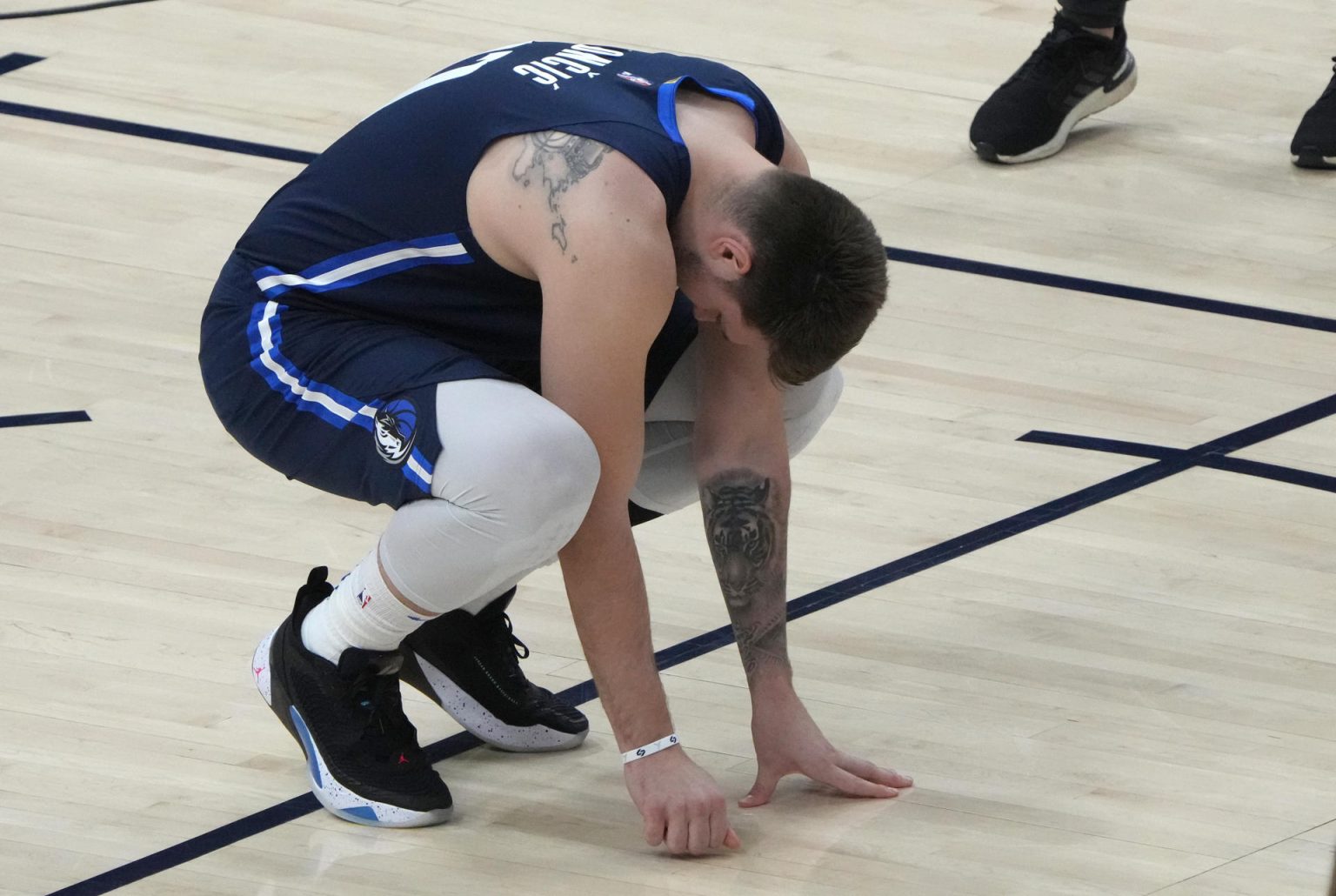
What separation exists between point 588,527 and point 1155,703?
0.74m

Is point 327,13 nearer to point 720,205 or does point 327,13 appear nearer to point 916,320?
point 916,320

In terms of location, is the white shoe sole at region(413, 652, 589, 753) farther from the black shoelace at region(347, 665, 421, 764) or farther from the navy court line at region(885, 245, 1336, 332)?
the navy court line at region(885, 245, 1336, 332)

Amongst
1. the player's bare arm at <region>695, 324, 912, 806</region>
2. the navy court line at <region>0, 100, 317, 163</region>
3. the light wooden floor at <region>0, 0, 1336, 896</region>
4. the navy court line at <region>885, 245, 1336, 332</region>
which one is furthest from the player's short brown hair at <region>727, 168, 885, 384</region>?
the navy court line at <region>0, 100, 317, 163</region>

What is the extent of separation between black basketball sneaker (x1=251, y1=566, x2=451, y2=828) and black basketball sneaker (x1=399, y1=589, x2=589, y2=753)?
106 mm

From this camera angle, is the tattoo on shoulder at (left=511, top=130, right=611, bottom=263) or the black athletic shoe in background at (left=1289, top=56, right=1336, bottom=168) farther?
the black athletic shoe in background at (left=1289, top=56, right=1336, bottom=168)

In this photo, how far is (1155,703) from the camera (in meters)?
2.35

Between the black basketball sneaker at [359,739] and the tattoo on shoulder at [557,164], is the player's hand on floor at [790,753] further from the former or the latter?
the tattoo on shoulder at [557,164]

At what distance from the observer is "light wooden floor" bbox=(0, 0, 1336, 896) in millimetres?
2074

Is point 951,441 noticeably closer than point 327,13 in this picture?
Yes

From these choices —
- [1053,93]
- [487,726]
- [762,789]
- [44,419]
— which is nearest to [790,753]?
[762,789]

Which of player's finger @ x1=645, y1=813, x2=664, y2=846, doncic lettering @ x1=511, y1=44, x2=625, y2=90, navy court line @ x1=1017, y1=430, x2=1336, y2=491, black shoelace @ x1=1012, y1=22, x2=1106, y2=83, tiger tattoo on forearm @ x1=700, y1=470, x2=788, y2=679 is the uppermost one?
doncic lettering @ x1=511, y1=44, x2=625, y2=90

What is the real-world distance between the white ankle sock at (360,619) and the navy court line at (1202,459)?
4.00 feet

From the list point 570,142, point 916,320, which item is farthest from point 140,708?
point 916,320

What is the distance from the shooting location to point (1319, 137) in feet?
13.7
